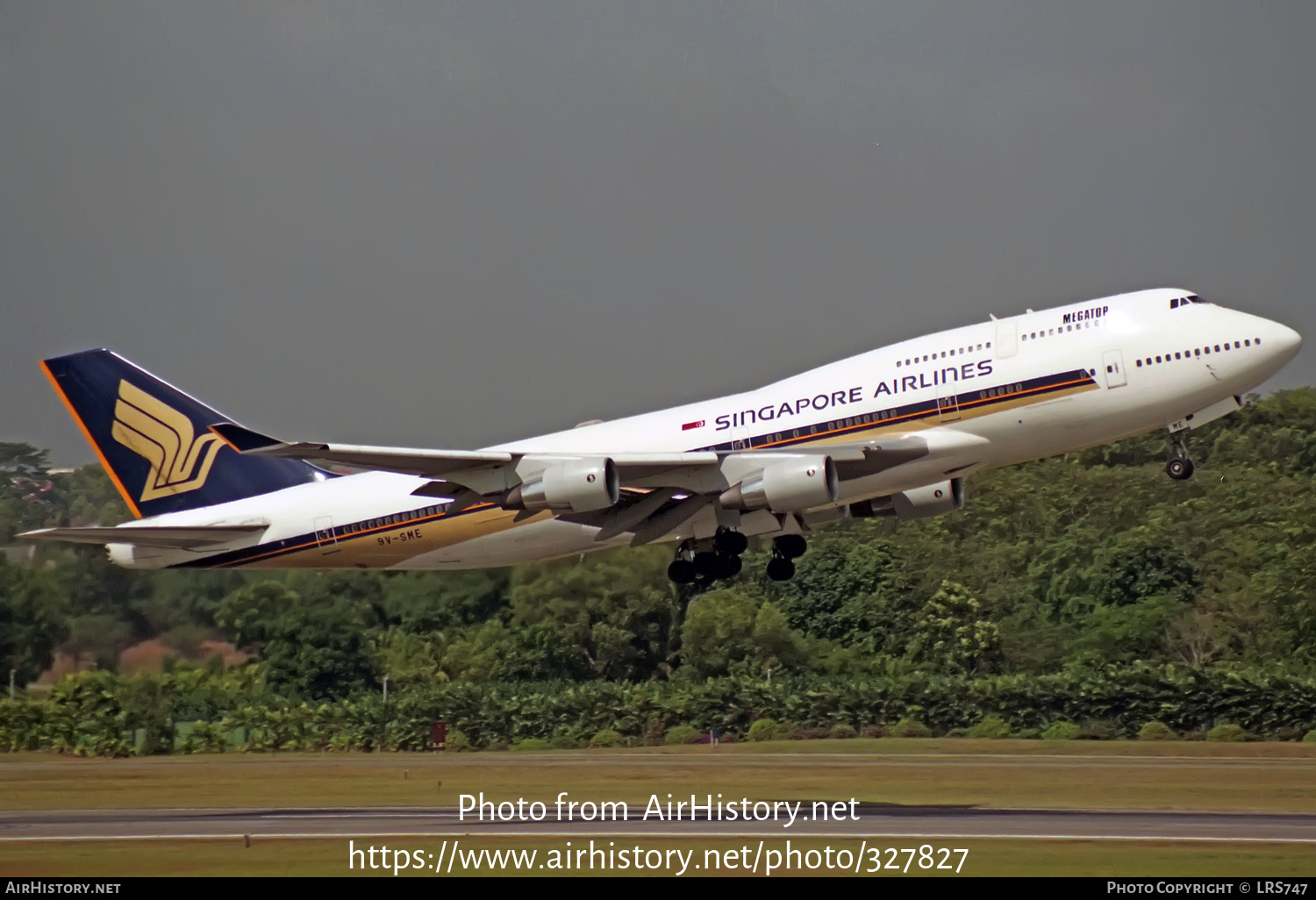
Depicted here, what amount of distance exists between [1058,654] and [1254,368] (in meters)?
30.6

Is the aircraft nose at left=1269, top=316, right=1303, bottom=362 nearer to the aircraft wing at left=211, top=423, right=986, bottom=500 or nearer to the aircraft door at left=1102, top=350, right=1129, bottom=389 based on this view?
the aircraft door at left=1102, top=350, right=1129, bottom=389

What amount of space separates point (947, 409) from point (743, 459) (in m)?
4.21

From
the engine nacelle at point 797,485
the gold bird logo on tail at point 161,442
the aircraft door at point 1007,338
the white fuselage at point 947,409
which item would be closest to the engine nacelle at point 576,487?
the white fuselage at point 947,409

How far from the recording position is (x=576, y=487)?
33.6 metres

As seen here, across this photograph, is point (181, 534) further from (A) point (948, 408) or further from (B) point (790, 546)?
(A) point (948, 408)

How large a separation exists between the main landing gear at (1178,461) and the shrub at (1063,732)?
16242 mm

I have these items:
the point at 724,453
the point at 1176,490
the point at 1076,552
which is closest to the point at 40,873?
the point at 724,453

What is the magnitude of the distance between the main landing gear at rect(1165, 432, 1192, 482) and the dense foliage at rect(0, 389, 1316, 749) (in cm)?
1687

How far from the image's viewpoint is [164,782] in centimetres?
4059

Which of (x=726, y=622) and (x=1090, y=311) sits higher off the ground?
(x=1090, y=311)

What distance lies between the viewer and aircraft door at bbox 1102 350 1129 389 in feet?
106

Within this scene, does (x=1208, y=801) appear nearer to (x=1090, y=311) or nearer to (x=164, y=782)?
(x=1090, y=311)

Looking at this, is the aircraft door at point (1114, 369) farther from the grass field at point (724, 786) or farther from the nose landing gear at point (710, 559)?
the nose landing gear at point (710, 559)

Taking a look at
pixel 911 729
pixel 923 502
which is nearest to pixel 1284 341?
pixel 923 502
